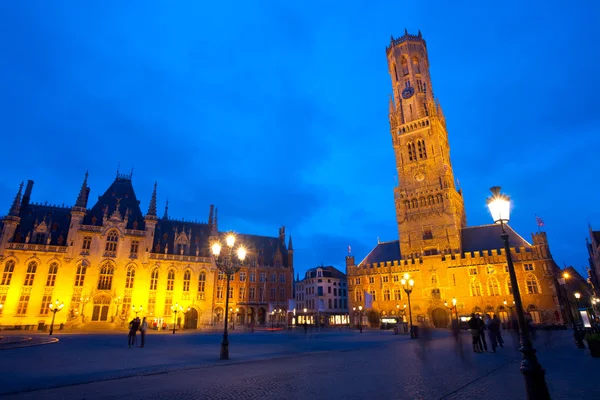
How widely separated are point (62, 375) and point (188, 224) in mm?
50007

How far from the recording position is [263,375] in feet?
32.6

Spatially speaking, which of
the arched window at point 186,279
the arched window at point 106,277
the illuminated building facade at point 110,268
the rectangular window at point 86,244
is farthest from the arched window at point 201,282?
the rectangular window at point 86,244

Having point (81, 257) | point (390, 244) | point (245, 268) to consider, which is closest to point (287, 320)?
point (245, 268)

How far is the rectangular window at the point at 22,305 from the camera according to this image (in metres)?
40.9

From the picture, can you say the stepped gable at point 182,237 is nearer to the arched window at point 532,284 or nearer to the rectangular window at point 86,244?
the rectangular window at point 86,244

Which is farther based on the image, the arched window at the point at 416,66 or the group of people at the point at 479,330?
the arched window at the point at 416,66

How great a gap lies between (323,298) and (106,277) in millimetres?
38885

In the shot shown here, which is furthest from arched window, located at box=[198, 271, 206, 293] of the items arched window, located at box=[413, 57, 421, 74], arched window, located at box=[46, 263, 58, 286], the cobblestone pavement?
arched window, located at box=[413, 57, 421, 74]

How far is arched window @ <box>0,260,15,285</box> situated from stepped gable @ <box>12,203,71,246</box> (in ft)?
9.69

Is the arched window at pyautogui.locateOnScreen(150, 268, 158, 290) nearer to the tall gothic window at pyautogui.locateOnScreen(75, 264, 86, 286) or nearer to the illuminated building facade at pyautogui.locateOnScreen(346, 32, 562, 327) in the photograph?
the tall gothic window at pyautogui.locateOnScreen(75, 264, 86, 286)

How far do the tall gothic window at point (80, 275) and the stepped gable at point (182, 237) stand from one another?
931cm

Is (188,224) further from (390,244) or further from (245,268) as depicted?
(390,244)

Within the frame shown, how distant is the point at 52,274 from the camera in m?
43.8

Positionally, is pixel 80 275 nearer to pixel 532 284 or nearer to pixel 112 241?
pixel 112 241
